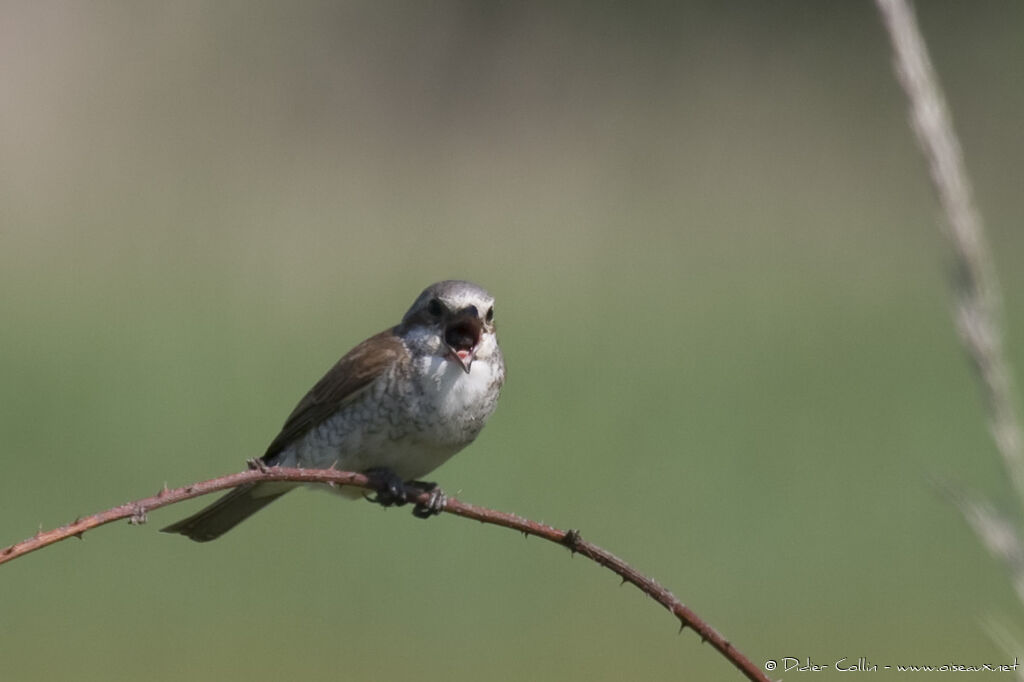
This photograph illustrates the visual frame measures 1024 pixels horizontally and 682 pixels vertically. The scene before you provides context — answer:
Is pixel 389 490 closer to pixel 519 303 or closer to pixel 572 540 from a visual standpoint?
pixel 572 540

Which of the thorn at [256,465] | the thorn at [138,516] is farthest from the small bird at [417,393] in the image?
the thorn at [138,516]

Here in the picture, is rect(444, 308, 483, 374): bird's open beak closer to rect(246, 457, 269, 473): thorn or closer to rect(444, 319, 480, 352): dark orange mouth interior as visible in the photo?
rect(444, 319, 480, 352): dark orange mouth interior

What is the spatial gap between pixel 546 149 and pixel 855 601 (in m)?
10.4

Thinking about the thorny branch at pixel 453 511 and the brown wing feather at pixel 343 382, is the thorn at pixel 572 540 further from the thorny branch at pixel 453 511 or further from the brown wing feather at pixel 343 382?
the brown wing feather at pixel 343 382

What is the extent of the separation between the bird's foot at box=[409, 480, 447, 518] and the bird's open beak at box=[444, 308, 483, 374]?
279 millimetres

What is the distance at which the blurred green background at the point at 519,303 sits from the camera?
506 inches

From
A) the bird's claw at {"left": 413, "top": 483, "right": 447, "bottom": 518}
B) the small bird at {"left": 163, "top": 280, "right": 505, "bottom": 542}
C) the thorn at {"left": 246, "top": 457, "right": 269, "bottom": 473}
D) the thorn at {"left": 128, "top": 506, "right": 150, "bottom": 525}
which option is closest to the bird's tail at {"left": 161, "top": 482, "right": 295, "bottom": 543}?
the small bird at {"left": 163, "top": 280, "right": 505, "bottom": 542}

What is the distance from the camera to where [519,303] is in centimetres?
1833

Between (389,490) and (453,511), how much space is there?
1.52 m

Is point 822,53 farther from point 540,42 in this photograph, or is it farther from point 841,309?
point 841,309

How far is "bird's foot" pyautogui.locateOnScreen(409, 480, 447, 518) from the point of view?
12.2 ft

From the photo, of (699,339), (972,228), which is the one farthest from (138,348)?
(972,228)

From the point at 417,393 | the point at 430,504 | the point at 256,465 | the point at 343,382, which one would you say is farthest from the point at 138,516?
the point at 343,382

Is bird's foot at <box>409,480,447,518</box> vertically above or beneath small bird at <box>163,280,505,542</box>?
beneath
